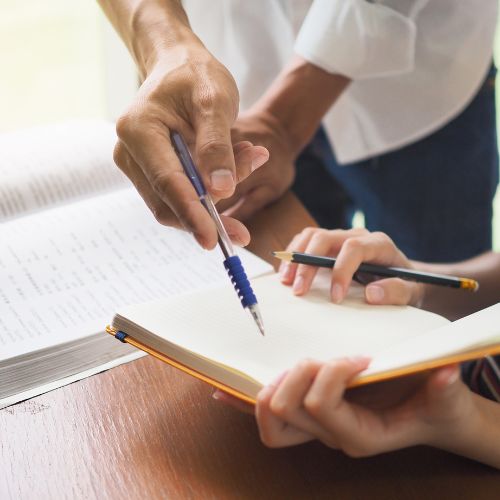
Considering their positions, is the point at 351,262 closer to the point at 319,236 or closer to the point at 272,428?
the point at 319,236

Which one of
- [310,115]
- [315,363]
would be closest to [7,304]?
[315,363]

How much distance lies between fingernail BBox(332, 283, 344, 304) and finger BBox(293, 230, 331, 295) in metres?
0.03

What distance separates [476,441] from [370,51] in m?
A: 0.64

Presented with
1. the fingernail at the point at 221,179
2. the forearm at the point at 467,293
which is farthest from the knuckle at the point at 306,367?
the forearm at the point at 467,293

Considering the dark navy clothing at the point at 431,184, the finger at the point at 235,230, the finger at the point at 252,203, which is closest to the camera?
the finger at the point at 235,230

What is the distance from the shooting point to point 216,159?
2.03ft

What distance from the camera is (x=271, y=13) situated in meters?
1.12

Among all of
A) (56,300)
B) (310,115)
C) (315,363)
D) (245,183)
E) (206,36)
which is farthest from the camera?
(206,36)

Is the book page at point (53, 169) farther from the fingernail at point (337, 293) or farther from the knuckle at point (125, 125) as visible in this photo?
the fingernail at point (337, 293)

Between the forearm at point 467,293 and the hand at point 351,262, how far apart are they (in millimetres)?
70

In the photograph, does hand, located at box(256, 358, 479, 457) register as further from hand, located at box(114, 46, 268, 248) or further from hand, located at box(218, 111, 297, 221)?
hand, located at box(218, 111, 297, 221)

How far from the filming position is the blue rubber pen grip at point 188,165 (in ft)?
2.07

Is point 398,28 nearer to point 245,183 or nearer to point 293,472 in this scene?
point 245,183

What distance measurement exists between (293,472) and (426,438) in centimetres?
10
